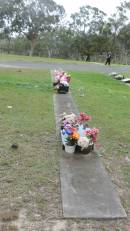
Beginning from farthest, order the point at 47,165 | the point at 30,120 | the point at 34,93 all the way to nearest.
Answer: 1. the point at 34,93
2. the point at 30,120
3. the point at 47,165

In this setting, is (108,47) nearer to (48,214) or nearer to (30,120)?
(30,120)

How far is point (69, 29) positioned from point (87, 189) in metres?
57.0

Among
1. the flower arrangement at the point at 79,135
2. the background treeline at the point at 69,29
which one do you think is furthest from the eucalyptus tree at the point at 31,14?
the flower arrangement at the point at 79,135

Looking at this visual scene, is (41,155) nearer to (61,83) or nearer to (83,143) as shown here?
(83,143)

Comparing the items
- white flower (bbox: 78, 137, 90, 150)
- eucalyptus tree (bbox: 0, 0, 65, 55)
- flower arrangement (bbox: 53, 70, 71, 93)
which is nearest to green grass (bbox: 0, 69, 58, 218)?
white flower (bbox: 78, 137, 90, 150)

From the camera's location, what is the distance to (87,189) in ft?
15.7

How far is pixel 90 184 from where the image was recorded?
496cm

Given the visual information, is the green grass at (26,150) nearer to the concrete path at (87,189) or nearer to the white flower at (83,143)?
the concrete path at (87,189)

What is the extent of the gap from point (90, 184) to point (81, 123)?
2186 millimetres

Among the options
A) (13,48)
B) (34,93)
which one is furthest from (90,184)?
(13,48)

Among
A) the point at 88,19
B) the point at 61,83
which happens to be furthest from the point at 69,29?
the point at 61,83

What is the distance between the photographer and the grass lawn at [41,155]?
405 centimetres

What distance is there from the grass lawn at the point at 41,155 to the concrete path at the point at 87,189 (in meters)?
0.10

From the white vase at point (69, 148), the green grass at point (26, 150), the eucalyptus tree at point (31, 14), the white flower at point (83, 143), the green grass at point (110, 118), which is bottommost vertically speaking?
the green grass at point (110, 118)
